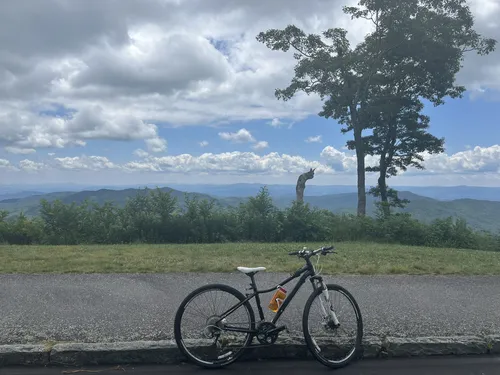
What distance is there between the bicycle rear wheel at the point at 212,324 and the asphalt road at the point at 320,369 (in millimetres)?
138

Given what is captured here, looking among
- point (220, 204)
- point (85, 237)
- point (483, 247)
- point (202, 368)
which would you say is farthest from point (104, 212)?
point (483, 247)

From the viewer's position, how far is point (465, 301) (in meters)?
6.58

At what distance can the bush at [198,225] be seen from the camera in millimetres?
14453

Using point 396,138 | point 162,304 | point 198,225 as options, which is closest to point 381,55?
point 396,138

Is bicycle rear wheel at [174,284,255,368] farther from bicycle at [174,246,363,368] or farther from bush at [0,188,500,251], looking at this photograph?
Answer: bush at [0,188,500,251]

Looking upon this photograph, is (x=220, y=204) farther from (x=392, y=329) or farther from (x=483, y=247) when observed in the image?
(x=392, y=329)

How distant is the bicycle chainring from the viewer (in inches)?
187

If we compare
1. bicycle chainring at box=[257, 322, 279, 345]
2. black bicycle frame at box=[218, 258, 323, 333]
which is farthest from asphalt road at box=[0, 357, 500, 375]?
black bicycle frame at box=[218, 258, 323, 333]

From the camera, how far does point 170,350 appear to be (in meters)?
4.76

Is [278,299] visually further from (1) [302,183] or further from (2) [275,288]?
(1) [302,183]

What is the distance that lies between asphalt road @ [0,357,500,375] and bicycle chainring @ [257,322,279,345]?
0.25m

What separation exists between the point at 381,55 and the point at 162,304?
2172 cm

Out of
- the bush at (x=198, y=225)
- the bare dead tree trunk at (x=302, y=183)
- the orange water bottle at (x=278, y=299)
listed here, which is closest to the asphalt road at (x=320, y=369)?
the orange water bottle at (x=278, y=299)

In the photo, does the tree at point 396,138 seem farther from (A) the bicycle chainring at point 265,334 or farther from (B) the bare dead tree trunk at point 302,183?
(A) the bicycle chainring at point 265,334
